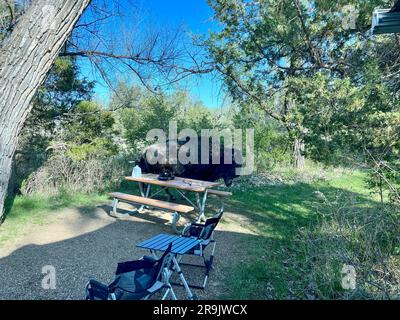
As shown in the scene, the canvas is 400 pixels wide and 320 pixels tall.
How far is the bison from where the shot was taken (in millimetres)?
9422

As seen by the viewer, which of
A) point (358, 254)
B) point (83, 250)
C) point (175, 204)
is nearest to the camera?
point (358, 254)

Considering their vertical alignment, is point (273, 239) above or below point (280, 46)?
below

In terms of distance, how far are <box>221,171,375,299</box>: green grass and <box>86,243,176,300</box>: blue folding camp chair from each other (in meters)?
1.17

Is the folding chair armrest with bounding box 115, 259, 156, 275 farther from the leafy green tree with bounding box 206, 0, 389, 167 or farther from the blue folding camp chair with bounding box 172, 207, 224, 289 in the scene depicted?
the leafy green tree with bounding box 206, 0, 389, 167

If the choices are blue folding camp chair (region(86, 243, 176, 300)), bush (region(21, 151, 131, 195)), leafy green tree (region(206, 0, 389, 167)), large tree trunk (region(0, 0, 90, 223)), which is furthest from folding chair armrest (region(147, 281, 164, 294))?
bush (region(21, 151, 131, 195))

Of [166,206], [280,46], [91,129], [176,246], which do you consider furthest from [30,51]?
[91,129]

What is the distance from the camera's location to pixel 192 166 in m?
9.70

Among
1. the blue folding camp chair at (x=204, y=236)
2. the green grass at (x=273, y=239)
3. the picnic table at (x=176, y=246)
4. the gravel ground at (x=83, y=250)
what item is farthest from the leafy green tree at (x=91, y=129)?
the picnic table at (x=176, y=246)

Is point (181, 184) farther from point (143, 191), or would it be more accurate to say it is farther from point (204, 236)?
point (204, 236)

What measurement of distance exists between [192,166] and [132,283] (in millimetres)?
6859

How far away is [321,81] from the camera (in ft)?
16.9

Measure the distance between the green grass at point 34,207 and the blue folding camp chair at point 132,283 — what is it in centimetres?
326
